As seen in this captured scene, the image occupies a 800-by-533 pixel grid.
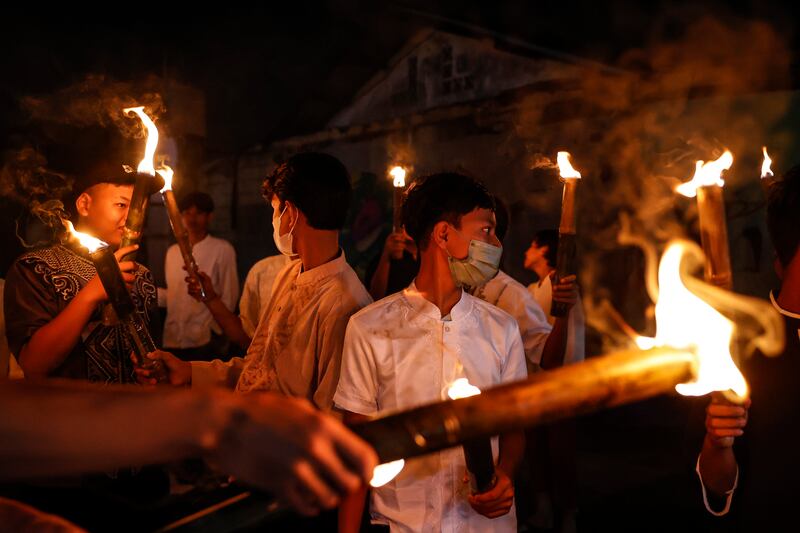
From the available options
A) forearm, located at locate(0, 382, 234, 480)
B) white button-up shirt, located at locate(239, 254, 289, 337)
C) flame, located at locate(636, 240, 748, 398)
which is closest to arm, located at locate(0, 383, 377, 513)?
forearm, located at locate(0, 382, 234, 480)

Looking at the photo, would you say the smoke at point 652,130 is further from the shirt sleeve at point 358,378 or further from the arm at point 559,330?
the shirt sleeve at point 358,378

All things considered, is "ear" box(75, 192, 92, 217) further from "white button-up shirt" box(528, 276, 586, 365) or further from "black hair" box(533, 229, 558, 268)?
"black hair" box(533, 229, 558, 268)

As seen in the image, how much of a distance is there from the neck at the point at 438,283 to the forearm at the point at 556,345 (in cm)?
122

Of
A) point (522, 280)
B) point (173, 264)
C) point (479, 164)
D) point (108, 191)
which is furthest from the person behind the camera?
point (479, 164)

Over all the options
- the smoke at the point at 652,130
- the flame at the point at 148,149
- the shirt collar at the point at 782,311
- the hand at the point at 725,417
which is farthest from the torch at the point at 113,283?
the smoke at the point at 652,130

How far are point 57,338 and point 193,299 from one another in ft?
14.9

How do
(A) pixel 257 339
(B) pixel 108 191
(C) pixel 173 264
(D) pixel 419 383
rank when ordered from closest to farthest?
(D) pixel 419 383 < (B) pixel 108 191 < (A) pixel 257 339 < (C) pixel 173 264

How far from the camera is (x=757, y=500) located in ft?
8.43

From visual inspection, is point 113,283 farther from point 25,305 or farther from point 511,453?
point 511,453

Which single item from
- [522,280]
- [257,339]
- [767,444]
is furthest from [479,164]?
[767,444]

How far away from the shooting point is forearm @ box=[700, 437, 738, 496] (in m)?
2.39

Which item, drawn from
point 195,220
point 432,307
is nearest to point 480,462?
point 432,307

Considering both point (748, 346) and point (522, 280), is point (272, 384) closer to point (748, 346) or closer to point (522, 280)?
point (748, 346)

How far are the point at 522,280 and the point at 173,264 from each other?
21.8 feet
